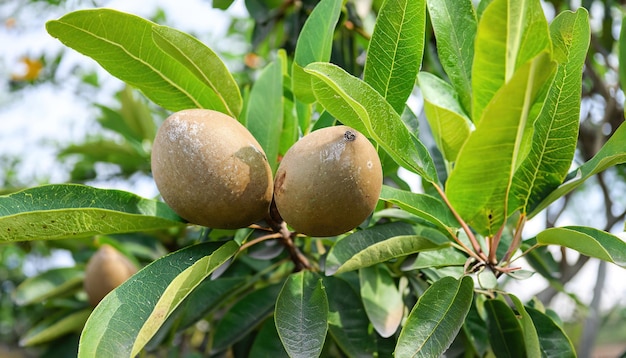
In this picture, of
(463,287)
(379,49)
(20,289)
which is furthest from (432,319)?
(20,289)

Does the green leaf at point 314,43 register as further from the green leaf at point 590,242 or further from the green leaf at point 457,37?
the green leaf at point 590,242

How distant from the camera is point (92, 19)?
2.66 ft

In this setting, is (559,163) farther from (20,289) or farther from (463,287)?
(20,289)

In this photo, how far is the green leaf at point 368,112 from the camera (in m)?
0.71

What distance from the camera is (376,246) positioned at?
32.3 inches

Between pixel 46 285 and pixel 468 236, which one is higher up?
pixel 468 236

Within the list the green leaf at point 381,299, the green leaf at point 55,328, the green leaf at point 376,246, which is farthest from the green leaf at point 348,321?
the green leaf at point 55,328

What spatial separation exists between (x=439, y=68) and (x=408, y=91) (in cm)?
75

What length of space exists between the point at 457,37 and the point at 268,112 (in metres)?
0.32

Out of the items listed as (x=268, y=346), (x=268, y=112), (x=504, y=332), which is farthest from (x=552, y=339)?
(x=268, y=112)

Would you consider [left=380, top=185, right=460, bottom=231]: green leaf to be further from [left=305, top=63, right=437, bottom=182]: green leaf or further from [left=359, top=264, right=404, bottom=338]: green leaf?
[left=359, top=264, right=404, bottom=338]: green leaf

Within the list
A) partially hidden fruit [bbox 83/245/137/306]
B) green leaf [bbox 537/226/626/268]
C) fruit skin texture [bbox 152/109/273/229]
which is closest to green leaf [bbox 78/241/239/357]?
fruit skin texture [bbox 152/109/273/229]

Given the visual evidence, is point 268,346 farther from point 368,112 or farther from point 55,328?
point 55,328

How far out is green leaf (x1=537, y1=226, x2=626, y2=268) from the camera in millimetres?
719
